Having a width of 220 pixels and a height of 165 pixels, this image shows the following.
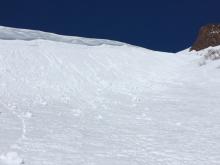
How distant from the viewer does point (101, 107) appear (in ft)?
36.3

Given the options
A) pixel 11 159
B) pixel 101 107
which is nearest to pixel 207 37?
pixel 101 107

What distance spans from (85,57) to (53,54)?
1.60 m

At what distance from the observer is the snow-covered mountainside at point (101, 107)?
6676 millimetres

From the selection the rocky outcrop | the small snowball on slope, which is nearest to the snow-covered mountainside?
the small snowball on slope

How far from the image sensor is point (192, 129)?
886 centimetres

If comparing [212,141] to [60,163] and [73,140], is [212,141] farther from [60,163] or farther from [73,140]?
[60,163]

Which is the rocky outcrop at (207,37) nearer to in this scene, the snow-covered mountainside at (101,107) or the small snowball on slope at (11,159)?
the snow-covered mountainside at (101,107)

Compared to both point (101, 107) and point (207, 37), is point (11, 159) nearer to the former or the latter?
point (101, 107)

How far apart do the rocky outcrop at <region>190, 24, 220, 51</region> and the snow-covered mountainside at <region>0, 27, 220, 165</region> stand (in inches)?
456

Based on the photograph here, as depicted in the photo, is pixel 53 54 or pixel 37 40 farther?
pixel 37 40

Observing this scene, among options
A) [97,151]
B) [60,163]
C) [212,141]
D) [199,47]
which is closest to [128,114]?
[212,141]

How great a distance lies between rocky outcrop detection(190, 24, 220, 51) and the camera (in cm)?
3275

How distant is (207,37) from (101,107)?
2443 centimetres

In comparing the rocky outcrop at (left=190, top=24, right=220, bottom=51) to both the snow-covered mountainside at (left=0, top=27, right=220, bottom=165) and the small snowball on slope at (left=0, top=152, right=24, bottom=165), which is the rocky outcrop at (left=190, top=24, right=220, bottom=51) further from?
the small snowball on slope at (left=0, top=152, right=24, bottom=165)
